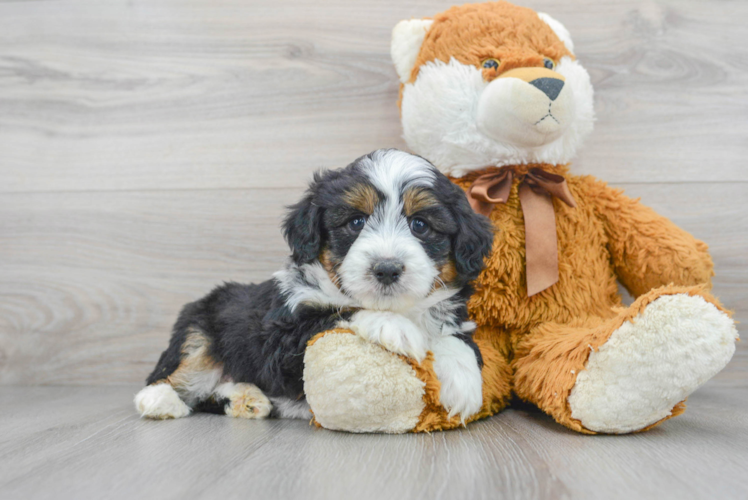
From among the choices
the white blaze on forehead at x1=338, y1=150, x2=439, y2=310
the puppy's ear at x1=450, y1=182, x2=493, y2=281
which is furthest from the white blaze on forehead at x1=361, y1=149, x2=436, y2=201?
the puppy's ear at x1=450, y1=182, x2=493, y2=281

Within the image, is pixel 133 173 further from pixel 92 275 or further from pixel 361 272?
pixel 361 272

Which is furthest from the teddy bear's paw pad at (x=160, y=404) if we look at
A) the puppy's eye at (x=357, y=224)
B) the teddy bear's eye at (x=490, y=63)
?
the teddy bear's eye at (x=490, y=63)

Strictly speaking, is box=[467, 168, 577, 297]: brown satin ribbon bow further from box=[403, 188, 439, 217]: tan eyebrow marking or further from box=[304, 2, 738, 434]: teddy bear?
box=[403, 188, 439, 217]: tan eyebrow marking

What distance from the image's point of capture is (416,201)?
1396mm

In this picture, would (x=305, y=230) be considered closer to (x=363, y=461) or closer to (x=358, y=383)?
(x=358, y=383)

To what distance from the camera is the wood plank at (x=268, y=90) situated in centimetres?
216

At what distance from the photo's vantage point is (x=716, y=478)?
43.2 inches

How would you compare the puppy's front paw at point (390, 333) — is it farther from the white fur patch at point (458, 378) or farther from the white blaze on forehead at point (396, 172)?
the white blaze on forehead at point (396, 172)

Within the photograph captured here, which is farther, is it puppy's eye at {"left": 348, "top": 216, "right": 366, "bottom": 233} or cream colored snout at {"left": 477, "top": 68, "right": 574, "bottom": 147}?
cream colored snout at {"left": 477, "top": 68, "right": 574, "bottom": 147}

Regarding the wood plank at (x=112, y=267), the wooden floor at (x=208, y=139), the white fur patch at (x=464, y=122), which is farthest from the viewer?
the wood plank at (x=112, y=267)

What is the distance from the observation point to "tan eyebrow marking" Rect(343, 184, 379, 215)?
1.39 meters

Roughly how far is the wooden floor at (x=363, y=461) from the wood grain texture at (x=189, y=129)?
71 cm

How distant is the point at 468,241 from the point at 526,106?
0.47 m

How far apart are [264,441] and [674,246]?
1.33m
